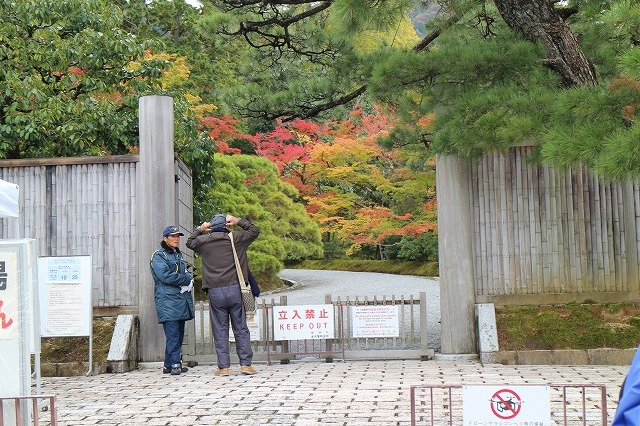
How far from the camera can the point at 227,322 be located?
382 inches

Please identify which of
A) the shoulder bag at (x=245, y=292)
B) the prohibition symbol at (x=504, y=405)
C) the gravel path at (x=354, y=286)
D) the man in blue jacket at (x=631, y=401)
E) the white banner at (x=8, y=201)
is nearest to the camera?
the man in blue jacket at (x=631, y=401)

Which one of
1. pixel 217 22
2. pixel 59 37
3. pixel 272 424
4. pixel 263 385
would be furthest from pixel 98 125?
pixel 272 424

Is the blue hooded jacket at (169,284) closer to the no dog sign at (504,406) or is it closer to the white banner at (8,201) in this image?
the white banner at (8,201)

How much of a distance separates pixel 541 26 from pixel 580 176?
1.94 metres

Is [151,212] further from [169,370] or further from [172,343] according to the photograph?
[169,370]

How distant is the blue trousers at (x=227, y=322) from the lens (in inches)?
379

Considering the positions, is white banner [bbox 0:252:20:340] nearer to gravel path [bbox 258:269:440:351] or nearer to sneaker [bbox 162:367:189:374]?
sneaker [bbox 162:367:189:374]

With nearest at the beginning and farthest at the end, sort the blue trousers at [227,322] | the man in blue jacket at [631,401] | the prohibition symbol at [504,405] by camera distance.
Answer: the man in blue jacket at [631,401] < the prohibition symbol at [504,405] < the blue trousers at [227,322]

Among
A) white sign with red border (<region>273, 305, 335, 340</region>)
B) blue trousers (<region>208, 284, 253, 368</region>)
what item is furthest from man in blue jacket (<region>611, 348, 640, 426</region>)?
white sign with red border (<region>273, 305, 335, 340</region>)

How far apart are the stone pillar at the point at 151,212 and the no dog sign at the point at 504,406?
6446 mm

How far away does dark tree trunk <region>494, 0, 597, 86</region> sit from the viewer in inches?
379

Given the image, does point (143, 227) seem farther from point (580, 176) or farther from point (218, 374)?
point (580, 176)

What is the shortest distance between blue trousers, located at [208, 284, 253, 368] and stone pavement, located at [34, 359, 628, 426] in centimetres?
25

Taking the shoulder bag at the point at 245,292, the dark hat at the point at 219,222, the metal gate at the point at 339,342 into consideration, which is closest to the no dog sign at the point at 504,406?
the shoulder bag at the point at 245,292
